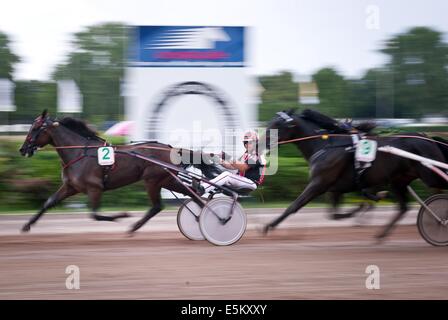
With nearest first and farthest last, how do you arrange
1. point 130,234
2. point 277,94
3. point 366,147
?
point 366,147
point 130,234
point 277,94

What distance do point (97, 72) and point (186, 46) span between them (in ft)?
11.9

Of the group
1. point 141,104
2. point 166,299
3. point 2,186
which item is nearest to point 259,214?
point 141,104

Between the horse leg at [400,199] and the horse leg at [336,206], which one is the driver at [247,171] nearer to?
the horse leg at [336,206]

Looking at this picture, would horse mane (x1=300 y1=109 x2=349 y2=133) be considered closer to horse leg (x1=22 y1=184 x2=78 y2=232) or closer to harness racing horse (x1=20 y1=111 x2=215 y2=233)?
harness racing horse (x1=20 y1=111 x2=215 y2=233)

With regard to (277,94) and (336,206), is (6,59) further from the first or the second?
(336,206)

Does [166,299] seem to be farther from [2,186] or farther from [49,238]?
[2,186]

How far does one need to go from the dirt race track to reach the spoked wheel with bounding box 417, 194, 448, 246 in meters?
0.17

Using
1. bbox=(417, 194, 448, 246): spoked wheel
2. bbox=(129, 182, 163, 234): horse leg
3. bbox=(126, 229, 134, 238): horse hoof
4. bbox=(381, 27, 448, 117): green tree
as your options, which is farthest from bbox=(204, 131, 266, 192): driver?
bbox=(381, 27, 448, 117): green tree

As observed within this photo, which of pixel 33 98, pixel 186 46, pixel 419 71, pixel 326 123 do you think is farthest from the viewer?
pixel 419 71

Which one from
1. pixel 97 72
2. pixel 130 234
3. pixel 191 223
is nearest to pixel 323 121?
pixel 191 223

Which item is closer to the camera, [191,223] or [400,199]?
[400,199]

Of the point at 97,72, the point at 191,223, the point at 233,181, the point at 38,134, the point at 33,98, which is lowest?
the point at 191,223

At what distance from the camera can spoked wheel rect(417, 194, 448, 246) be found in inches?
312

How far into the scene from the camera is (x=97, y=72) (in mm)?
14898
